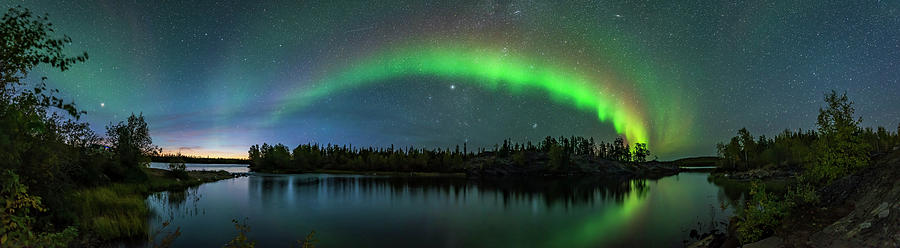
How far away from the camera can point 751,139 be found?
140875mm

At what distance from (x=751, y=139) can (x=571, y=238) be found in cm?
15159

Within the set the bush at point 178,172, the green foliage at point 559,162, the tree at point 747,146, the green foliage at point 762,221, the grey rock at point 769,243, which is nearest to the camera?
the grey rock at point 769,243

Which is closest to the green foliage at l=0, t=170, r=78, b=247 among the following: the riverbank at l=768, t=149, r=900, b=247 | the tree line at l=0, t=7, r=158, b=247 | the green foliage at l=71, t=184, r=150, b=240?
the tree line at l=0, t=7, r=158, b=247

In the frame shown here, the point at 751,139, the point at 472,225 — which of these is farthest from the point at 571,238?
the point at 751,139

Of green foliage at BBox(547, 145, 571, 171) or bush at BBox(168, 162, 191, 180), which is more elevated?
bush at BBox(168, 162, 191, 180)

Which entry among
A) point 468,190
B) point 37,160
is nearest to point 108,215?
point 37,160

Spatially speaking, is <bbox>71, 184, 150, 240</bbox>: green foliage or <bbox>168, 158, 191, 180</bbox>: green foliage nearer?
<bbox>71, 184, 150, 240</bbox>: green foliage

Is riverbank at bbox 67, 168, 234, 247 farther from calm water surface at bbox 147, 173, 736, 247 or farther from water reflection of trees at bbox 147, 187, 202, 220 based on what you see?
water reflection of trees at bbox 147, 187, 202, 220

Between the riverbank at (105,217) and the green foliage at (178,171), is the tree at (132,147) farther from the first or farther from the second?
the riverbank at (105,217)

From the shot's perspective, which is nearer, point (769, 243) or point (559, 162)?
point (769, 243)

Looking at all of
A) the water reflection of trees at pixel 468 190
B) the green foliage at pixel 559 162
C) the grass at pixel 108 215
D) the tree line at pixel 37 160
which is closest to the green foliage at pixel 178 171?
the water reflection of trees at pixel 468 190

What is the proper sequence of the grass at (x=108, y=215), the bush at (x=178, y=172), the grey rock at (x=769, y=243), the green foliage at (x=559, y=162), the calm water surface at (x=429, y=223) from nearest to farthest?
the grey rock at (x=769, y=243)
the grass at (x=108, y=215)
the calm water surface at (x=429, y=223)
the bush at (x=178, y=172)
the green foliage at (x=559, y=162)

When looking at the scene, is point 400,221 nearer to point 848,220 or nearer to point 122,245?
point 122,245

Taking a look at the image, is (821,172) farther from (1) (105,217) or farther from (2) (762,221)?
(1) (105,217)
